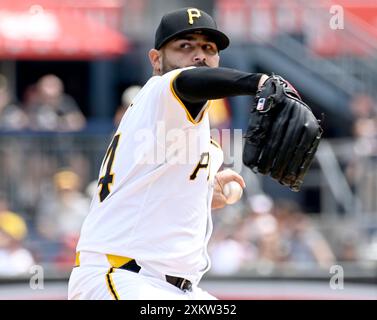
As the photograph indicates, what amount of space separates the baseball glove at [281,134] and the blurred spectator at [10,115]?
320 inches

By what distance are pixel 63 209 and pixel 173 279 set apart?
642 centimetres

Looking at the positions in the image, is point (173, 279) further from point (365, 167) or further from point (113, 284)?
point (365, 167)

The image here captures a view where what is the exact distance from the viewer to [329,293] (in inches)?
350

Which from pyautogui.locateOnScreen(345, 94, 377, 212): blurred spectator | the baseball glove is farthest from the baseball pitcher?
pyautogui.locateOnScreen(345, 94, 377, 212): blurred spectator

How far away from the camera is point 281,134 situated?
407cm

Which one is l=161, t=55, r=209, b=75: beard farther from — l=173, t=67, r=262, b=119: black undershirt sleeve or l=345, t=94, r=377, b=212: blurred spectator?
l=345, t=94, r=377, b=212: blurred spectator

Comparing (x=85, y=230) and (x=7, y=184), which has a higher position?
(x=85, y=230)

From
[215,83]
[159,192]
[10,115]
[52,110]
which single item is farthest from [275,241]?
[215,83]

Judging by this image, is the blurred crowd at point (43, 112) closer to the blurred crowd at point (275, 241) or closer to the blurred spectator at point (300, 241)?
the blurred crowd at point (275, 241)

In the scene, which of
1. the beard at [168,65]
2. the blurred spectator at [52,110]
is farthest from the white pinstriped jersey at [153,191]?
the blurred spectator at [52,110]

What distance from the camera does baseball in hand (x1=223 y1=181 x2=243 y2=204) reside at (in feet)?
A: 16.6
